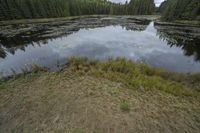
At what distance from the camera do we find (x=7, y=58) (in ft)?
44.6

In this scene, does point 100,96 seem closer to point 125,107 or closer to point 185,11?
point 125,107

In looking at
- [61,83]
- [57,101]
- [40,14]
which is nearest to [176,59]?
[61,83]

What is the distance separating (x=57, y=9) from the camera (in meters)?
54.3

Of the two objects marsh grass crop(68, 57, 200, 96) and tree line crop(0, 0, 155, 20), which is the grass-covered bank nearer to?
marsh grass crop(68, 57, 200, 96)

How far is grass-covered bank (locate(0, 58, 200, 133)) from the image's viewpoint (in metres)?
5.04

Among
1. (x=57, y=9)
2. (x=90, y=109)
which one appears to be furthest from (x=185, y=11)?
(x=90, y=109)

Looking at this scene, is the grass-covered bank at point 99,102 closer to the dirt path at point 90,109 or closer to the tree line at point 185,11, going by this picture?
the dirt path at point 90,109

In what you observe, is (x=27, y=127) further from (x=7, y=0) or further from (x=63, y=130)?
(x=7, y=0)

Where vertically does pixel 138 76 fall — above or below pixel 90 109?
below

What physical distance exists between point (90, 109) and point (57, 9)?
5474 centimetres

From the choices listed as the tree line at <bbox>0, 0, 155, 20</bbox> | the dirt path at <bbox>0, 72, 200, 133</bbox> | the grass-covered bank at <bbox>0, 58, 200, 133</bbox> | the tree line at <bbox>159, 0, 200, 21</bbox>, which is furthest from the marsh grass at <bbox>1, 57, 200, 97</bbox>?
the tree line at <bbox>0, 0, 155, 20</bbox>

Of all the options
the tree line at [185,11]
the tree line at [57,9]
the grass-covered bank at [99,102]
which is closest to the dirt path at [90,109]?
the grass-covered bank at [99,102]

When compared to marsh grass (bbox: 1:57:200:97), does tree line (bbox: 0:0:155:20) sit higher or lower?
lower

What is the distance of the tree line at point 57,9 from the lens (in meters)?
39.6
